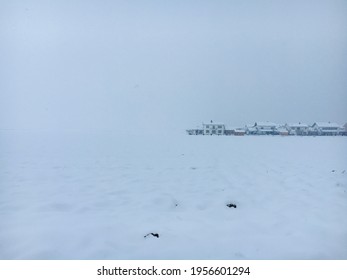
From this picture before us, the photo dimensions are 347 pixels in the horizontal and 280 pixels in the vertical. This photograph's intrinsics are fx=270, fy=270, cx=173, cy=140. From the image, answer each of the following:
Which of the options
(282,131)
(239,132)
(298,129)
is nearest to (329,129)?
(298,129)

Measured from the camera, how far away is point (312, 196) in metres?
4.79

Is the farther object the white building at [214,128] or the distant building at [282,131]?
the white building at [214,128]

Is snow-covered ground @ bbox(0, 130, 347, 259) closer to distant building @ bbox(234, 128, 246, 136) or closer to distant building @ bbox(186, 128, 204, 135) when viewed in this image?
distant building @ bbox(186, 128, 204, 135)

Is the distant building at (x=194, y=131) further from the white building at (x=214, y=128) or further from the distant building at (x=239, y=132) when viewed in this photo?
the distant building at (x=239, y=132)

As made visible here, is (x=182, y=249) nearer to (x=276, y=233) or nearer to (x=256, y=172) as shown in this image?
(x=276, y=233)

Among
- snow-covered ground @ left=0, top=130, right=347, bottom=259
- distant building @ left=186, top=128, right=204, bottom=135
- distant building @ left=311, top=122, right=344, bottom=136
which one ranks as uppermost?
distant building @ left=311, top=122, right=344, bottom=136

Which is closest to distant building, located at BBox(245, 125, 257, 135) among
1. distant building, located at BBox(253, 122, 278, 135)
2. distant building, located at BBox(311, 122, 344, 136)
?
distant building, located at BBox(253, 122, 278, 135)

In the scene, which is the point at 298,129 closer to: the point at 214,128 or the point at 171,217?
the point at 214,128

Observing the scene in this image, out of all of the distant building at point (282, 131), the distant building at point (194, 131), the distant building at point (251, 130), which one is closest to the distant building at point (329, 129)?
the distant building at point (282, 131)

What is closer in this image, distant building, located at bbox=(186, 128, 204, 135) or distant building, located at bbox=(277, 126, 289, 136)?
distant building, located at bbox=(186, 128, 204, 135)

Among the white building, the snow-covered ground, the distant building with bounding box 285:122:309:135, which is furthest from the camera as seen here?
the white building
